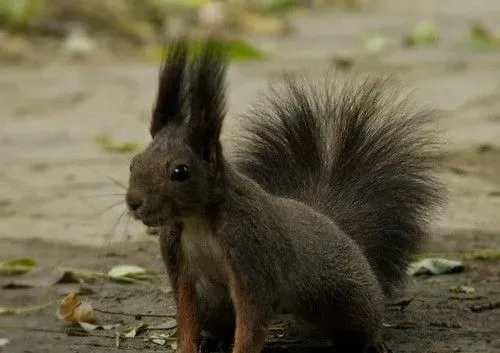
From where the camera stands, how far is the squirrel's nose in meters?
2.13

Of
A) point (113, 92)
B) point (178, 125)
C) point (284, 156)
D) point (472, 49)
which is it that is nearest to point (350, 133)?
point (284, 156)

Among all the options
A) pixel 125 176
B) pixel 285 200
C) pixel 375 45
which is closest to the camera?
pixel 285 200

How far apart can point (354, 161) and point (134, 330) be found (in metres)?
0.65

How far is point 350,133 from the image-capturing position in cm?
293

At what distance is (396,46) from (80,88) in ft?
6.97

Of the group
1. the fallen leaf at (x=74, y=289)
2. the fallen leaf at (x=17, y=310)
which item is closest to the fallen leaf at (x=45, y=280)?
the fallen leaf at (x=74, y=289)

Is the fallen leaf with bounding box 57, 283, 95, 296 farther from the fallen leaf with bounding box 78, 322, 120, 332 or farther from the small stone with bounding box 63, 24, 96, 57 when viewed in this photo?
the small stone with bounding box 63, 24, 96, 57

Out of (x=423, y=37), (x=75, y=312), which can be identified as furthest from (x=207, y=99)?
(x=423, y=37)

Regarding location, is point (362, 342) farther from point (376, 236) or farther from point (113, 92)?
point (113, 92)

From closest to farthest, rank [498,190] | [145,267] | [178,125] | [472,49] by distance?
[178,125] < [145,267] < [498,190] < [472,49]

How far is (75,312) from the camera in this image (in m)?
2.76

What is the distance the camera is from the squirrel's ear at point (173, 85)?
7.26 feet

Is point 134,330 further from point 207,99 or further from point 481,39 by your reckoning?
point 481,39

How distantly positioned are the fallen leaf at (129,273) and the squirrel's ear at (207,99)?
1.03 metres
